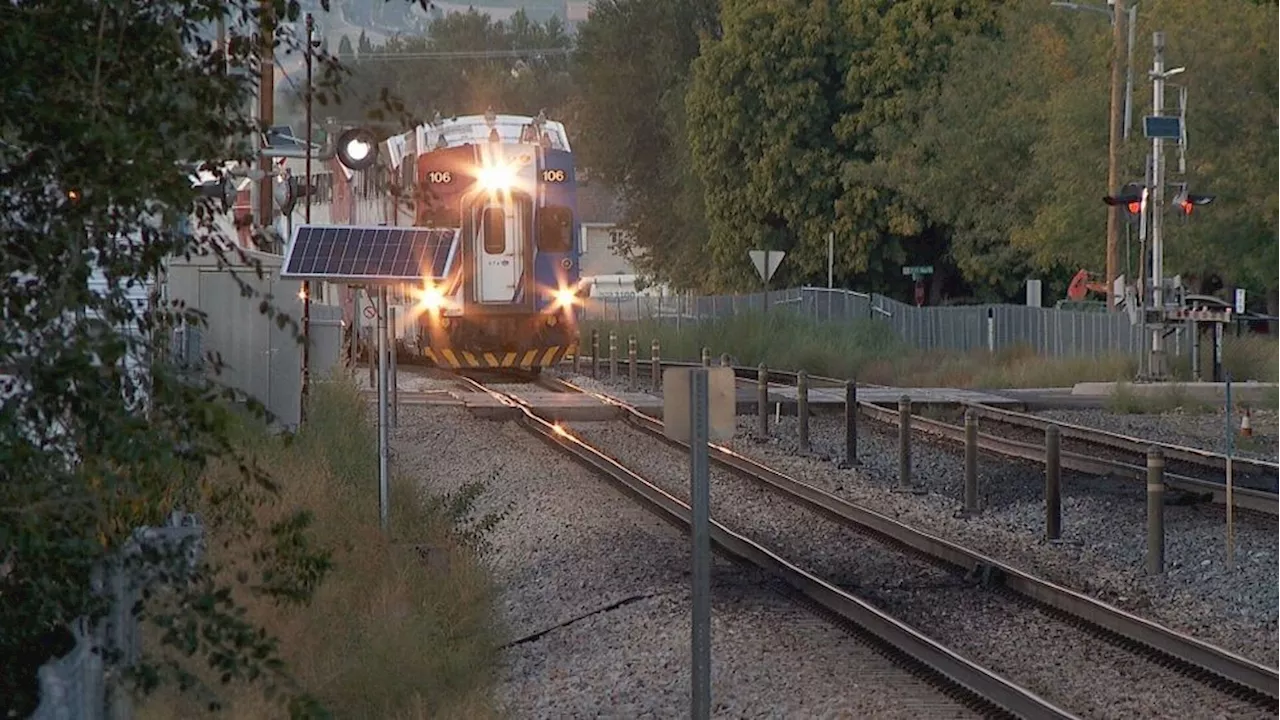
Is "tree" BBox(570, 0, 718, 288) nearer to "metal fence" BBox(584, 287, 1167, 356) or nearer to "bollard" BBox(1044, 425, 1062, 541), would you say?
"metal fence" BBox(584, 287, 1167, 356)

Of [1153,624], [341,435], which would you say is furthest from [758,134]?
[1153,624]

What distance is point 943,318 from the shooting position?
49.3 metres

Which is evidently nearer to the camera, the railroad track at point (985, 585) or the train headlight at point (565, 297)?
the railroad track at point (985, 585)

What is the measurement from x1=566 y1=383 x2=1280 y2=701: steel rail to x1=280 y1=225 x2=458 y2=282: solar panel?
4.47 meters

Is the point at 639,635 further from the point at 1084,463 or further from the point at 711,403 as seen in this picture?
the point at 1084,463

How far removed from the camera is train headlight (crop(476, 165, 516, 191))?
32.1 metres

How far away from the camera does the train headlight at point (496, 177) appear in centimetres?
3209

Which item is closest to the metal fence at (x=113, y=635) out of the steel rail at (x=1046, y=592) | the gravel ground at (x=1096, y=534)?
the steel rail at (x=1046, y=592)

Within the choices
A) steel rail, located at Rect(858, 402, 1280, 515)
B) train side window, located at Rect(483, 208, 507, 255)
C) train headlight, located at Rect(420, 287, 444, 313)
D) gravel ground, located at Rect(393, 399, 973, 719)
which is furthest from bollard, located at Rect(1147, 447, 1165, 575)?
train headlight, located at Rect(420, 287, 444, 313)

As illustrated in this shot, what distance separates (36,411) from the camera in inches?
224

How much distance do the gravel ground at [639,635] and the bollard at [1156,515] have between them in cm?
285

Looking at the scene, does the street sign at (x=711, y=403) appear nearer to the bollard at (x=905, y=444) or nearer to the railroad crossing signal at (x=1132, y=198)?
the bollard at (x=905, y=444)

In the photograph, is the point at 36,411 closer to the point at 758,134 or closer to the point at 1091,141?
the point at 1091,141

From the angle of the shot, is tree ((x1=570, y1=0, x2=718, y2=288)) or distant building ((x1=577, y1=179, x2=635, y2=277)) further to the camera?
distant building ((x1=577, y1=179, x2=635, y2=277))
